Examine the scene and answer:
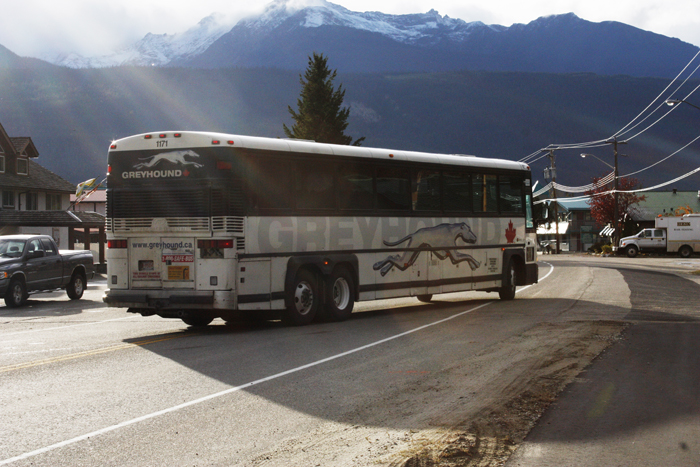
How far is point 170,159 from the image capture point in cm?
1345

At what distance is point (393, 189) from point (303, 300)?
11.6ft

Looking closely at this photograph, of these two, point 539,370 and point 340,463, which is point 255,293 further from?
point 340,463

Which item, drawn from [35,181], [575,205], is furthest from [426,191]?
[575,205]

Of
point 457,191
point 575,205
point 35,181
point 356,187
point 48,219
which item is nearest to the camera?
point 356,187

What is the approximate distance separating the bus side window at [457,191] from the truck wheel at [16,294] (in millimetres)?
11491

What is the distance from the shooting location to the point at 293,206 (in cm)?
1423

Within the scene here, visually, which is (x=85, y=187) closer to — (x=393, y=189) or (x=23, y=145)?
(x=23, y=145)

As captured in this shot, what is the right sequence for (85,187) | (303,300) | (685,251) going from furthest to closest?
1. (685,251)
2. (85,187)
3. (303,300)

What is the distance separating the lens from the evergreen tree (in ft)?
155

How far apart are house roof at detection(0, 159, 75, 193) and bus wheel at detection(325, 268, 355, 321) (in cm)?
3942

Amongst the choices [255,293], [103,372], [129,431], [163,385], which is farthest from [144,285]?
[129,431]

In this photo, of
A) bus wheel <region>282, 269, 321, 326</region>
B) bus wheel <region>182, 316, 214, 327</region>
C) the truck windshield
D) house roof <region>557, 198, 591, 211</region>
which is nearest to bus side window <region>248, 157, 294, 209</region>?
bus wheel <region>282, 269, 321, 326</region>

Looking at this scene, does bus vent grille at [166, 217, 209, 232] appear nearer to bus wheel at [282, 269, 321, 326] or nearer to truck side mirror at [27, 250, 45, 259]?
bus wheel at [282, 269, 321, 326]

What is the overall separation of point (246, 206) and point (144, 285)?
2.23 meters
